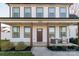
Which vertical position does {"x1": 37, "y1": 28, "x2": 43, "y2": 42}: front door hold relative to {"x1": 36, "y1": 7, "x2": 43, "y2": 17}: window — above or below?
below

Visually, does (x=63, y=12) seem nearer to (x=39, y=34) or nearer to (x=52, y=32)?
(x=52, y=32)

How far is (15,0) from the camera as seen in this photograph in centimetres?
1313

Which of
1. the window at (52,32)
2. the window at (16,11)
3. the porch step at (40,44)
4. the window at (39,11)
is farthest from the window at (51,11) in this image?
the window at (16,11)

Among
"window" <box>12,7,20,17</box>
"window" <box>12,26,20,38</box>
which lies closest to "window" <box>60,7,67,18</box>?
"window" <box>12,7,20,17</box>

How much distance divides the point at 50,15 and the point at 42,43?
3247mm

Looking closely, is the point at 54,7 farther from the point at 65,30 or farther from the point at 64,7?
the point at 65,30

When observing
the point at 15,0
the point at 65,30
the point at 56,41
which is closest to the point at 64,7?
the point at 65,30

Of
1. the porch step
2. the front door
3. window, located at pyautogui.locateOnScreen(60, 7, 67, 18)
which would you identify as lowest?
the porch step

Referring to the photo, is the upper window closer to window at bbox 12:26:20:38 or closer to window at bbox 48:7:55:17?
window at bbox 48:7:55:17

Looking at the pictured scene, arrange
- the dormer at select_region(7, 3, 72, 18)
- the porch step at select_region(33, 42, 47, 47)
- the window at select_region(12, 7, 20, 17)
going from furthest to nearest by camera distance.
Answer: the window at select_region(12, 7, 20, 17) < the dormer at select_region(7, 3, 72, 18) < the porch step at select_region(33, 42, 47, 47)

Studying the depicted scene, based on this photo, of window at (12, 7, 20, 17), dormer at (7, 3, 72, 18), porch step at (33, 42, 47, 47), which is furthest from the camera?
window at (12, 7, 20, 17)

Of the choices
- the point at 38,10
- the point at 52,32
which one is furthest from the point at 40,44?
the point at 38,10

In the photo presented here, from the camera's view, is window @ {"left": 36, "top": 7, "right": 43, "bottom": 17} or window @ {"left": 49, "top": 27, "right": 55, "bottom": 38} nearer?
window @ {"left": 36, "top": 7, "right": 43, "bottom": 17}

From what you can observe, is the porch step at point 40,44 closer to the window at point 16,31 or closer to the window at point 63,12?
the window at point 16,31
